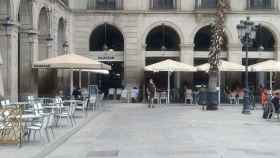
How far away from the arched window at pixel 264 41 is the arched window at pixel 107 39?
921 cm

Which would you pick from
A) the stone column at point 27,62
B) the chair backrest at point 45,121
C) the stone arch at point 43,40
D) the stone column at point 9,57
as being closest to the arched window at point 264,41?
the stone arch at point 43,40

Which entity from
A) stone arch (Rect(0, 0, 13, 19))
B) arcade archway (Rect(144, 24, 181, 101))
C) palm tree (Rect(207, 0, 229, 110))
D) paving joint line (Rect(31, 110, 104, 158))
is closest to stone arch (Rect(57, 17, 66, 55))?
arcade archway (Rect(144, 24, 181, 101))

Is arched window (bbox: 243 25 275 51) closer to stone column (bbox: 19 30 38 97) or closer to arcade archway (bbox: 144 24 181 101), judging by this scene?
arcade archway (bbox: 144 24 181 101)

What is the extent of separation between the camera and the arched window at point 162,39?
4603cm

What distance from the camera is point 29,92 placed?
3098 cm

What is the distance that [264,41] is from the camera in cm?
4650

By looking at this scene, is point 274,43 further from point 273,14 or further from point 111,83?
point 111,83

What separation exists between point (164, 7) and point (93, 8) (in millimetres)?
4824

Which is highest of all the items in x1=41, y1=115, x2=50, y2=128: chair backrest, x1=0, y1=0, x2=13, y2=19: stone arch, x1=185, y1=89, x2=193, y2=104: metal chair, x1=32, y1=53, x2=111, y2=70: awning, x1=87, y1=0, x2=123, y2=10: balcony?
x1=87, y1=0, x2=123, y2=10: balcony

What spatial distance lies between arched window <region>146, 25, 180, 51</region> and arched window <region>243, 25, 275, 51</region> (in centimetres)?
534

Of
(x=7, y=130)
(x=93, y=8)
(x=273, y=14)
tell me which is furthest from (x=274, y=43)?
(x=7, y=130)

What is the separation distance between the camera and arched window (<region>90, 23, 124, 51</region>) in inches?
1797

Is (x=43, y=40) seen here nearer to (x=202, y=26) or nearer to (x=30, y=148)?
(x=202, y=26)

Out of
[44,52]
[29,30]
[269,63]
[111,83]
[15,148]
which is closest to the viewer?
[15,148]
